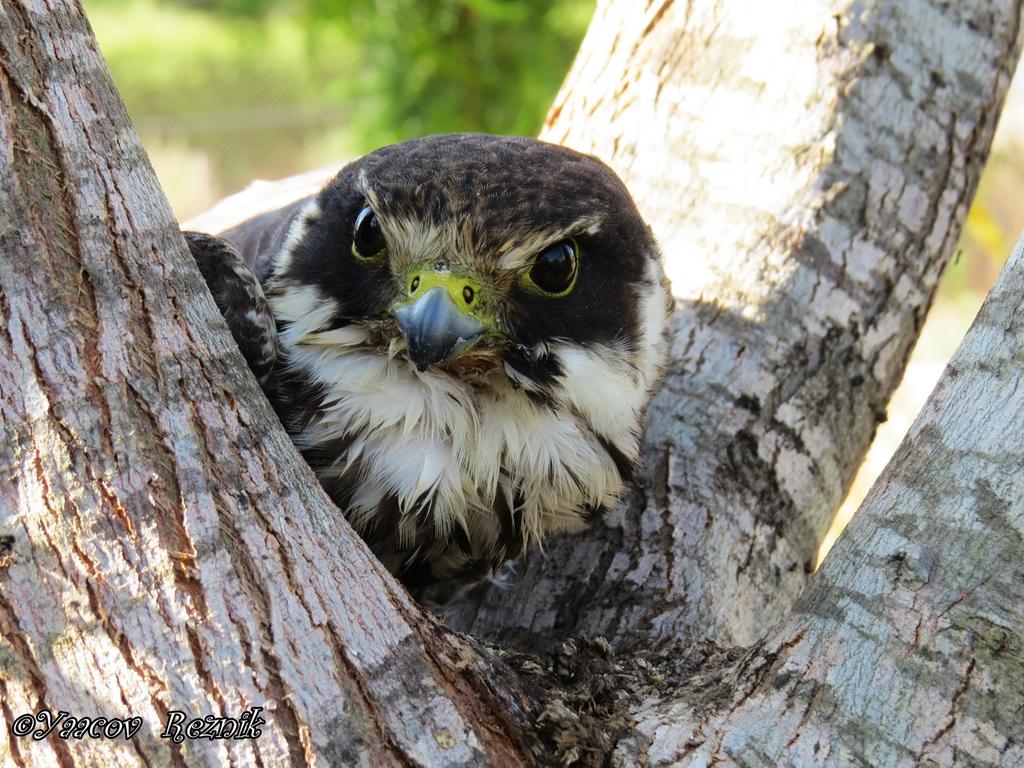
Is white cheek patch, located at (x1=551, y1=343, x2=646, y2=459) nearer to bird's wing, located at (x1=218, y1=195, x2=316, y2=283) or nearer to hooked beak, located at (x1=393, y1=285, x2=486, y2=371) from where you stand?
hooked beak, located at (x1=393, y1=285, x2=486, y2=371)

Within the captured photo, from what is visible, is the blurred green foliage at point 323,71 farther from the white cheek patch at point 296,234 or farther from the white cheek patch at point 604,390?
the white cheek patch at point 604,390

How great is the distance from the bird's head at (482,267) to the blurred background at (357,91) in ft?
5.58

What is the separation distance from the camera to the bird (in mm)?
2543

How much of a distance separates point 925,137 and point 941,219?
26 centimetres

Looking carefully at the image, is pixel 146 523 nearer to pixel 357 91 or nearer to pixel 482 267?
pixel 482 267

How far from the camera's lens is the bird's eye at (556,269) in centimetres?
259

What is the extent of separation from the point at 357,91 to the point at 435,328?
19.1 ft

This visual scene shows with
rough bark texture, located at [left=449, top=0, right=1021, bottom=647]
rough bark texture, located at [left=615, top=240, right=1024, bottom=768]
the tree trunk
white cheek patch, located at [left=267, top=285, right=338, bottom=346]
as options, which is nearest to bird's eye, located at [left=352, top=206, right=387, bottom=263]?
white cheek patch, located at [left=267, top=285, right=338, bottom=346]

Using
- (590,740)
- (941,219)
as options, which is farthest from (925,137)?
(590,740)

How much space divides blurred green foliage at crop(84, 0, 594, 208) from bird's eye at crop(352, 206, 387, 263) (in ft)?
14.5

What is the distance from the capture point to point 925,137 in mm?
3344

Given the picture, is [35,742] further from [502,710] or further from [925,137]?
[925,137]

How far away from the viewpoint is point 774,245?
10.6 ft

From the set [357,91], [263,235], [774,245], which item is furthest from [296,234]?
[357,91]
